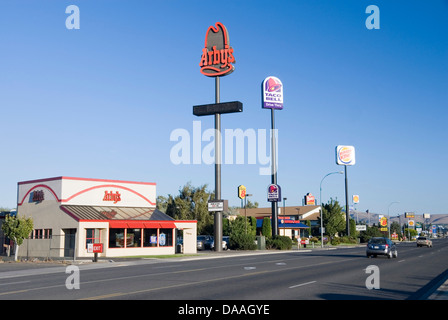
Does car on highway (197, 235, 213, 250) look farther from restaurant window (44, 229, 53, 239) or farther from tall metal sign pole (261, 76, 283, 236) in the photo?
restaurant window (44, 229, 53, 239)

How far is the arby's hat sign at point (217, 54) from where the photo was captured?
5500 centimetres

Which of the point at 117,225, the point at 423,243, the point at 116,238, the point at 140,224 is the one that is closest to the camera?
the point at 117,225

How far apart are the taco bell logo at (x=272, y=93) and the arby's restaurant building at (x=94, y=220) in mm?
21977

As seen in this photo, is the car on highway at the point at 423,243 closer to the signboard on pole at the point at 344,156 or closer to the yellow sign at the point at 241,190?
the yellow sign at the point at 241,190

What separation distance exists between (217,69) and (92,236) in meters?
24.4

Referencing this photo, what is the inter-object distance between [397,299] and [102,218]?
109ft

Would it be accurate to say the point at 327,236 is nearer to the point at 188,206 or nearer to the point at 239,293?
the point at 188,206

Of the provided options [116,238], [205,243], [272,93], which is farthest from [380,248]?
[272,93]

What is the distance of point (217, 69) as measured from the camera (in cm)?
5538

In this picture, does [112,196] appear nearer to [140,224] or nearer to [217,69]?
[140,224]
